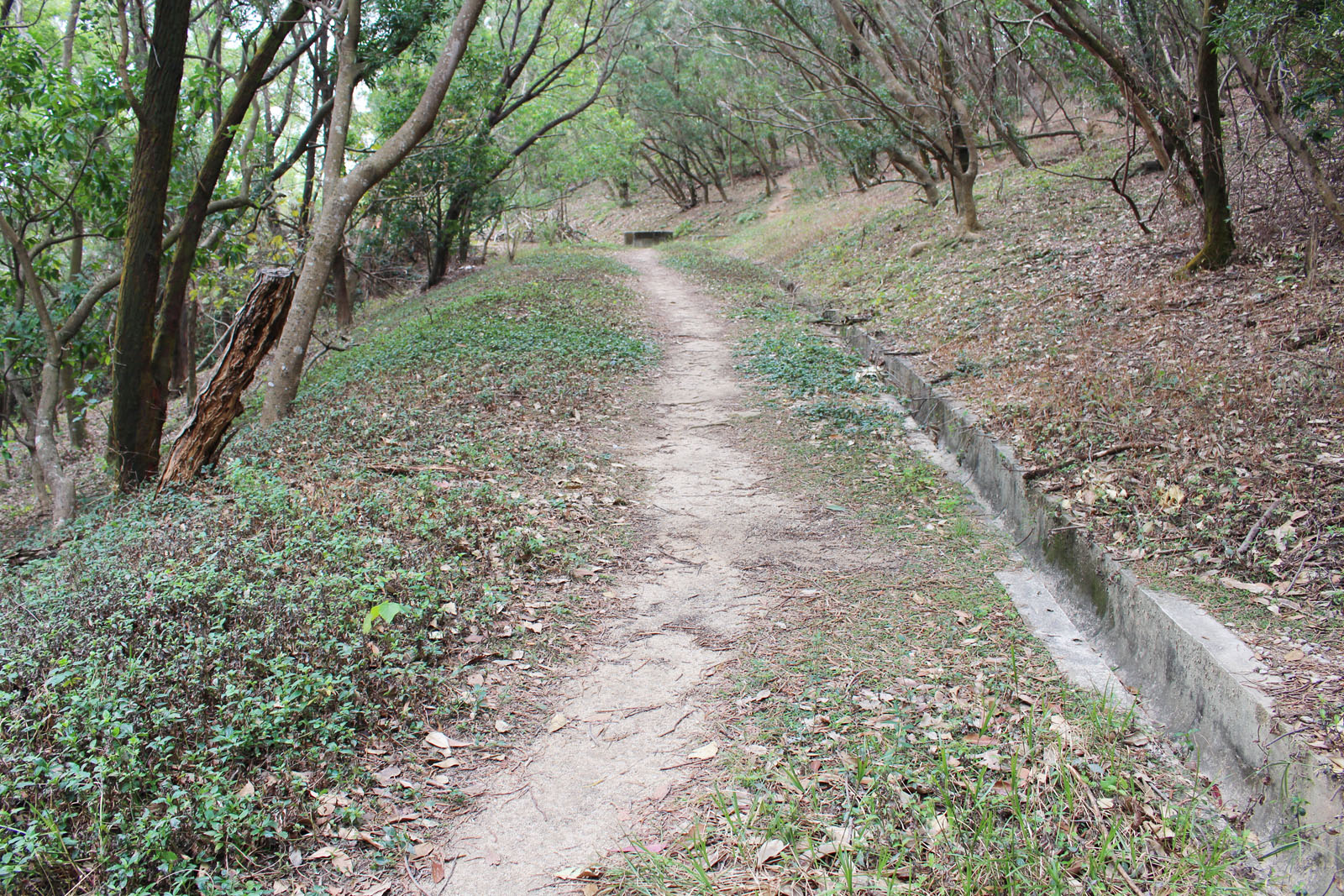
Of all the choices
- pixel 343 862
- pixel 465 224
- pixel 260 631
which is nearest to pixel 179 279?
pixel 260 631

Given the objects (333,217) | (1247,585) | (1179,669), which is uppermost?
(333,217)

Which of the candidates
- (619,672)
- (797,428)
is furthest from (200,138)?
(619,672)

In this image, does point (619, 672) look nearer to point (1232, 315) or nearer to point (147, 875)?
point (147, 875)

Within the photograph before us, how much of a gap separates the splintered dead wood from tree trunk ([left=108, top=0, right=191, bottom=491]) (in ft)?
2.25

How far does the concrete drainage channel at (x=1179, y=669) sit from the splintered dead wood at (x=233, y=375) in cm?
608

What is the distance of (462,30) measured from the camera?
30.0 feet

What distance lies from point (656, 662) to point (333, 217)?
6425 mm

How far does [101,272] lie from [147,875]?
36.5 feet

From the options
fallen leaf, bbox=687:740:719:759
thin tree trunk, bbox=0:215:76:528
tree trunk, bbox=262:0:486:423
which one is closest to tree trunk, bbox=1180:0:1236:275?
tree trunk, bbox=262:0:486:423

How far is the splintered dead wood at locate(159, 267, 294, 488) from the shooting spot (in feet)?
23.1

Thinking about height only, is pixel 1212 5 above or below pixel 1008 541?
above

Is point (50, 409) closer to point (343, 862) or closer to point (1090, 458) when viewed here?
point (343, 862)

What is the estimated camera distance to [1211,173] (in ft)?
26.3

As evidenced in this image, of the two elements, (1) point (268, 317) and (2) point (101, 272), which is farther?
(2) point (101, 272)
